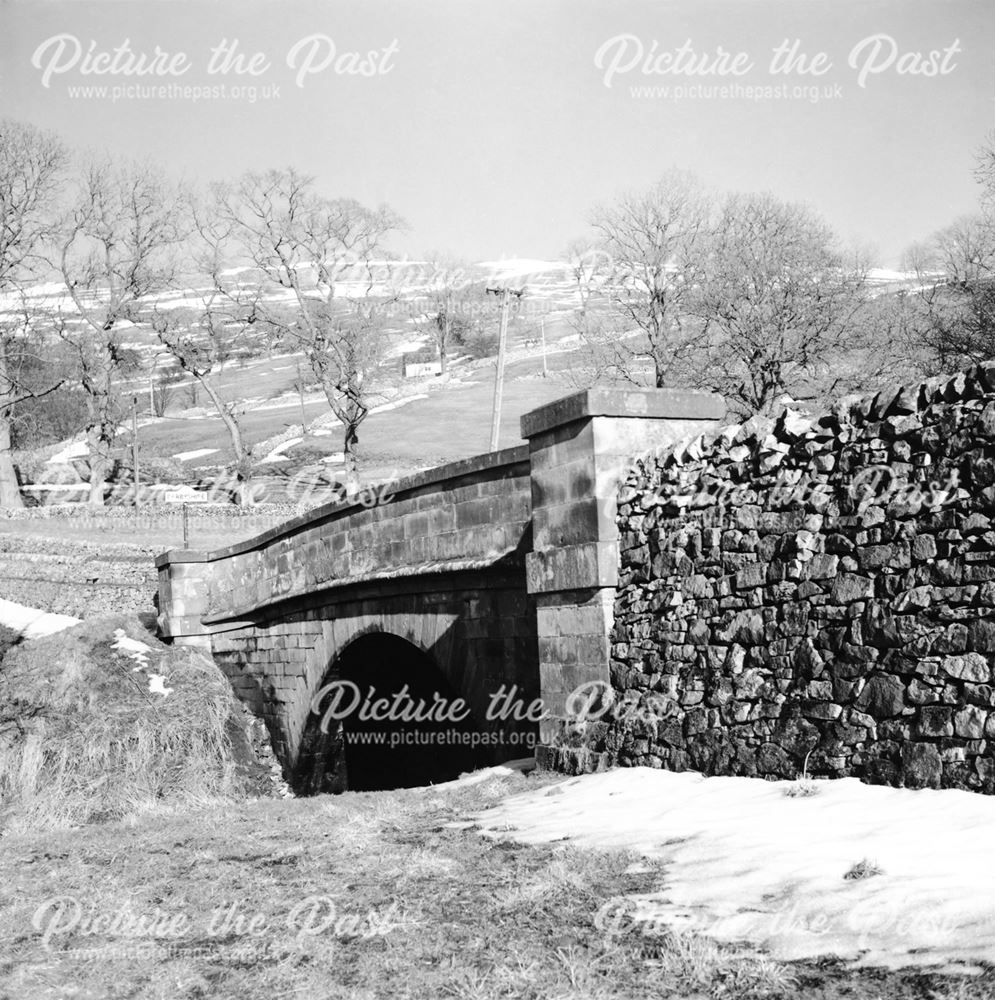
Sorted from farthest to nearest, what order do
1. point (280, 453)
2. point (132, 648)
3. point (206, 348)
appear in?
1. point (280, 453)
2. point (206, 348)
3. point (132, 648)

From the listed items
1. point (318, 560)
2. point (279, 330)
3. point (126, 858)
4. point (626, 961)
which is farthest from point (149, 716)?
point (279, 330)

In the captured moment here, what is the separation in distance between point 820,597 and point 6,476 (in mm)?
32989

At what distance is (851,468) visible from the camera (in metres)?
6.08

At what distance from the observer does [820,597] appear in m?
6.18

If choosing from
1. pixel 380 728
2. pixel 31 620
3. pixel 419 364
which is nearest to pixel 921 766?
pixel 380 728

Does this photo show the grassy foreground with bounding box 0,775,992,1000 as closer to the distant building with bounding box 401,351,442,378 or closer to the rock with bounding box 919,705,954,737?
the rock with bounding box 919,705,954,737

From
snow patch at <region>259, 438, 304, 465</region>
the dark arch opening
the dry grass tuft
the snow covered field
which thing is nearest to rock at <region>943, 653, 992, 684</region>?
the snow covered field

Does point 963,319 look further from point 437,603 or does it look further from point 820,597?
point 820,597

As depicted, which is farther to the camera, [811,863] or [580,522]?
[580,522]

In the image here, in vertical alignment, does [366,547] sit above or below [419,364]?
below

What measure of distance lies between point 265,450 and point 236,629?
3114cm

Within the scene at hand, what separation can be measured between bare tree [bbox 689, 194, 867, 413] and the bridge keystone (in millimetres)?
19462

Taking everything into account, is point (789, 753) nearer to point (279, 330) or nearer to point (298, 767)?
point (298, 767)

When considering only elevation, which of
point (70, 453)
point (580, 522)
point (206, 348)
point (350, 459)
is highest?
point (206, 348)
